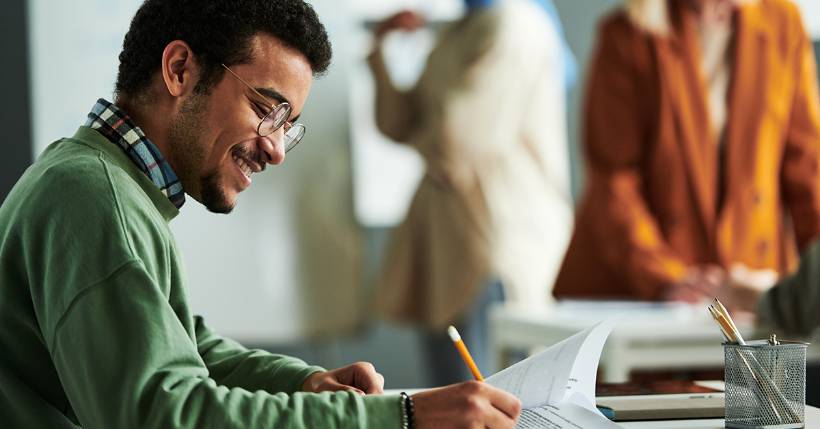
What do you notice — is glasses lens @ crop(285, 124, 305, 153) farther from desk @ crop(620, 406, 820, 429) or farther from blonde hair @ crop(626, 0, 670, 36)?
blonde hair @ crop(626, 0, 670, 36)

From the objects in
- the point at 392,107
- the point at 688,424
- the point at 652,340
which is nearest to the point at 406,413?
the point at 688,424

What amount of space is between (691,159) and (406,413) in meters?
2.19

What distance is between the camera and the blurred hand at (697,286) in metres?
2.76

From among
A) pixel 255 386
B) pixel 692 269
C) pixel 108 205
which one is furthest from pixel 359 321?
pixel 108 205

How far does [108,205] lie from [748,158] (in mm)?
2334

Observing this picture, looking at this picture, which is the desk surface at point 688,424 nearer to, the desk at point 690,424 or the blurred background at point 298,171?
the desk at point 690,424

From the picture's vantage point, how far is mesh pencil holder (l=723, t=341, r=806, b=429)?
3.76 ft

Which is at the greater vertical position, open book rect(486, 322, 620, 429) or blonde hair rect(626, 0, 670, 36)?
blonde hair rect(626, 0, 670, 36)

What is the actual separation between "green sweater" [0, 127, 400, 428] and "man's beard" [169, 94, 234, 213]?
0.10m

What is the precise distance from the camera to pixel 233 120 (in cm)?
122

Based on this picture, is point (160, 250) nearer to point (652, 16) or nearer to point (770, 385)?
point (770, 385)

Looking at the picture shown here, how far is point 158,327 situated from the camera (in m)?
1.00

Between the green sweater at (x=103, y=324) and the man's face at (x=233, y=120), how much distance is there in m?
0.10

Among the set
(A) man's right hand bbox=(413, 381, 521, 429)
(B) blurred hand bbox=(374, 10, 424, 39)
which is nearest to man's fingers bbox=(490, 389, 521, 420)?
(A) man's right hand bbox=(413, 381, 521, 429)
